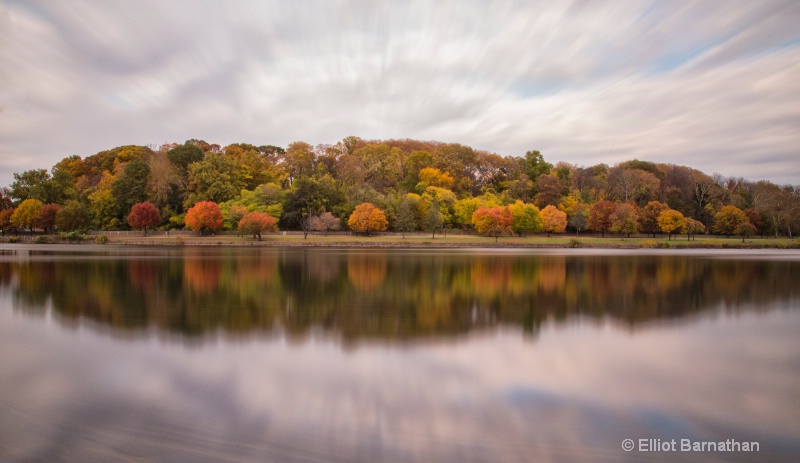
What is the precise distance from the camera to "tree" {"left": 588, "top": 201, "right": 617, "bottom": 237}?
71.0 m

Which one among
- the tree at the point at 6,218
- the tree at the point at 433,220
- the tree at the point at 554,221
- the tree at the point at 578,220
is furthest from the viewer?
the tree at the point at 6,218

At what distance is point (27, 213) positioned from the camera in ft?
237

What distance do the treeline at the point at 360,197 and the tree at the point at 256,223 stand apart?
145mm

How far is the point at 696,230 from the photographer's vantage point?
2874 inches

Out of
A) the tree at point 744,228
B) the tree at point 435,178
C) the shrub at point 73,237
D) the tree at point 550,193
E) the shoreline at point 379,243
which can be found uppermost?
the tree at point 435,178

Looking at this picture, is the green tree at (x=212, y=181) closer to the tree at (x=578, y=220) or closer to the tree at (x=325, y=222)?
the tree at (x=325, y=222)

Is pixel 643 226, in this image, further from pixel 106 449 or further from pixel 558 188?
pixel 106 449

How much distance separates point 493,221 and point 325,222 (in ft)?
79.2

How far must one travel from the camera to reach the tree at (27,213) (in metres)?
72.2

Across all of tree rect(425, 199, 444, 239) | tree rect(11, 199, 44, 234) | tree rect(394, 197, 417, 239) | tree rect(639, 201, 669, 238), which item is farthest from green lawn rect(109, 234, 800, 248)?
tree rect(11, 199, 44, 234)

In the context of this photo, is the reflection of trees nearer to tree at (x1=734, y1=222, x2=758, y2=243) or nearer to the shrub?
the shrub

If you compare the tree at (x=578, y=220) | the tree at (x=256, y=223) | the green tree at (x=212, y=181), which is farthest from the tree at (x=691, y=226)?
A: the green tree at (x=212, y=181)

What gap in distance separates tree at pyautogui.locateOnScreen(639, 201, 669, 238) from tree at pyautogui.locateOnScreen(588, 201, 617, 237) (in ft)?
15.9

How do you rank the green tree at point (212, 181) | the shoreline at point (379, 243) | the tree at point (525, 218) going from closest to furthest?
the shoreline at point (379, 243), the green tree at point (212, 181), the tree at point (525, 218)
